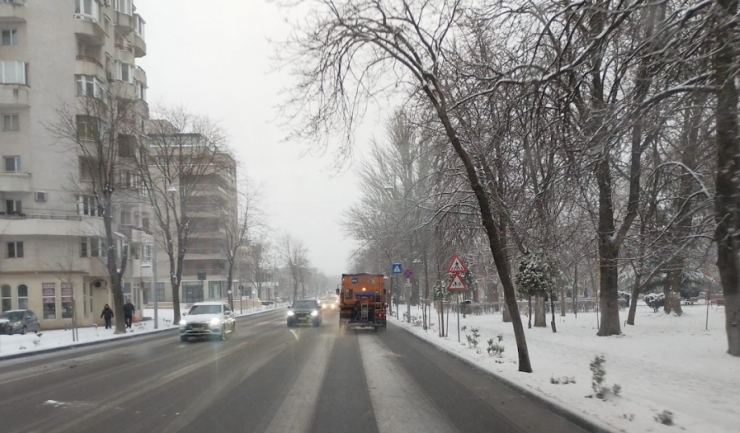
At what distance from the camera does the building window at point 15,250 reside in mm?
35281

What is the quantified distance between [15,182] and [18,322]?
836 centimetres

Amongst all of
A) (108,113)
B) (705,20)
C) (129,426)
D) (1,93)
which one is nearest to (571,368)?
(705,20)

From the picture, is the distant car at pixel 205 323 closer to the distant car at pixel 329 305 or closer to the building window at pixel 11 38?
the building window at pixel 11 38

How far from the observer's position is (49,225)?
3516 centimetres

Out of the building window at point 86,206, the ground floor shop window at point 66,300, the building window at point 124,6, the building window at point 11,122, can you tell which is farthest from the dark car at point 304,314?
the building window at point 124,6

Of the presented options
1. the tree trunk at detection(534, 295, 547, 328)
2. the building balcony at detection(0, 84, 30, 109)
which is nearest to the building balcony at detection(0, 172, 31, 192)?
the building balcony at detection(0, 84, 30, 109)

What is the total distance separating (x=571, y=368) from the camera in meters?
12.5

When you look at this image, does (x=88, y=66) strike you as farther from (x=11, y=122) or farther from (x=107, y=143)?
(x=107, y=143)

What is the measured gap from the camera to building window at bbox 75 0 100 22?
125 feet

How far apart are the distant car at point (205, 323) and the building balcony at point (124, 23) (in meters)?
27.4

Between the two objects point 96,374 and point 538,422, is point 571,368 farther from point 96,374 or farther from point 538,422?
point 96,374

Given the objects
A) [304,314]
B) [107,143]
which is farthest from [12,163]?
[304,314]

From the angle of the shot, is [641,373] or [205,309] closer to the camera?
[641,373]

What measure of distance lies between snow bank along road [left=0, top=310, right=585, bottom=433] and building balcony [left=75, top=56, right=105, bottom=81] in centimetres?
2448
